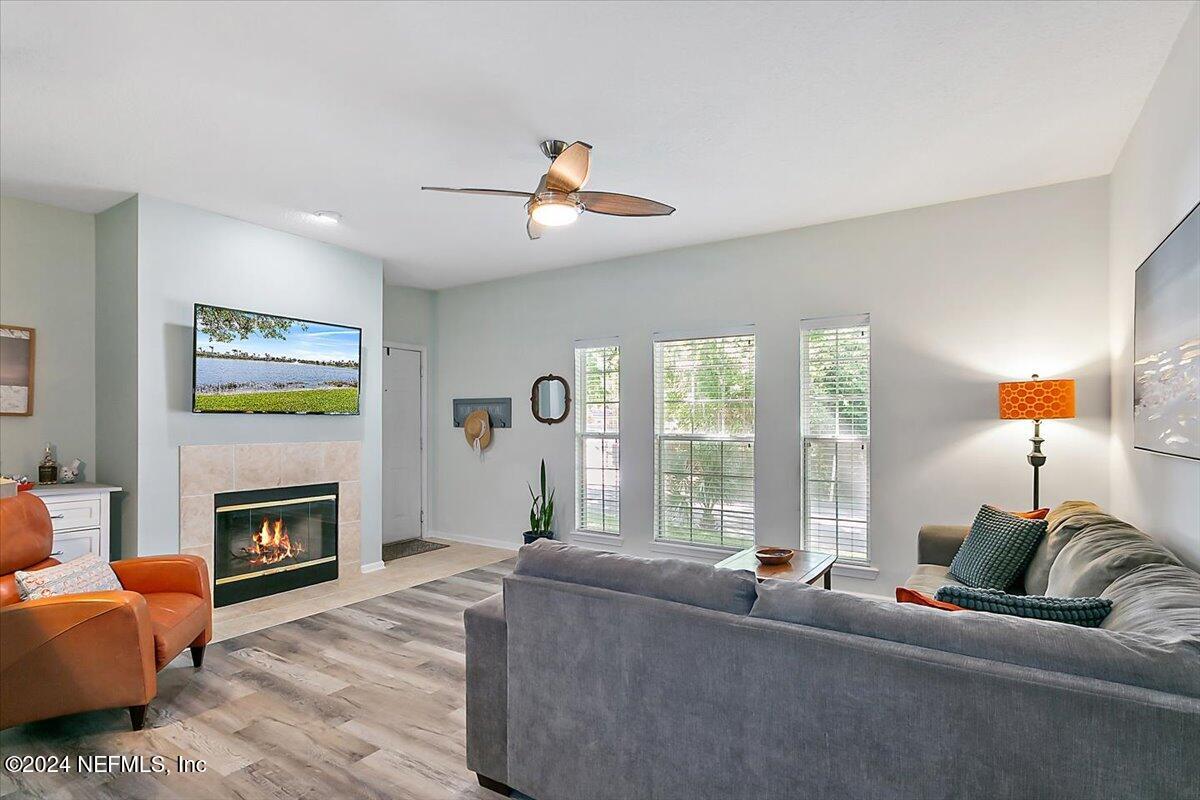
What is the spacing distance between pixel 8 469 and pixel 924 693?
516 cm

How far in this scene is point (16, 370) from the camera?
13.1 feet

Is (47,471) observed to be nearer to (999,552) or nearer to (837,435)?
(837,435)

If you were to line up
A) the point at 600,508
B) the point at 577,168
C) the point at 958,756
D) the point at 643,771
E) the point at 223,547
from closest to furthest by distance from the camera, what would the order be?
the point at 958,756 → the point at 643,771 → the point at 577,168 → the point at 223,547 → the point at 600,508

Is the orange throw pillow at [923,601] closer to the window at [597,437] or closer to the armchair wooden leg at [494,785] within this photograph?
the armchair wooden leg at [494,785]

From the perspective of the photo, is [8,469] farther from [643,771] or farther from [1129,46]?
[1129,46]

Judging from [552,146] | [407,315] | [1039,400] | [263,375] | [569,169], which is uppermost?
[552,146]

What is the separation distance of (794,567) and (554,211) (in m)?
2.29

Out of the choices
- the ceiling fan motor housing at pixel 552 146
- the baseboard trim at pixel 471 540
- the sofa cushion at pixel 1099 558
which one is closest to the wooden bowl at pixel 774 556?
the sofa cushion at pixel 1099 558

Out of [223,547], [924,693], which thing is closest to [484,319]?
[223,547]

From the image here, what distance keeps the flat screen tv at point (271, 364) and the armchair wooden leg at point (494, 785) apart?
3.27 m

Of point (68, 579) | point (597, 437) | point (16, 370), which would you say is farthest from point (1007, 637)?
point (16, 370)

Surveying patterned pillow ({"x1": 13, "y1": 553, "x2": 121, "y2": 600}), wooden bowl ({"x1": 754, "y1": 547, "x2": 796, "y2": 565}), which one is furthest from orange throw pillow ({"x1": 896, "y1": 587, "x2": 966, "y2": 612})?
patterned pillow ({"x1": 13, "y1": 553, "x2": 121, "y2": 600})

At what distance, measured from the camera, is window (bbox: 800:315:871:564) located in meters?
4.43

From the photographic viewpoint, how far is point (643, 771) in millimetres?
1805
